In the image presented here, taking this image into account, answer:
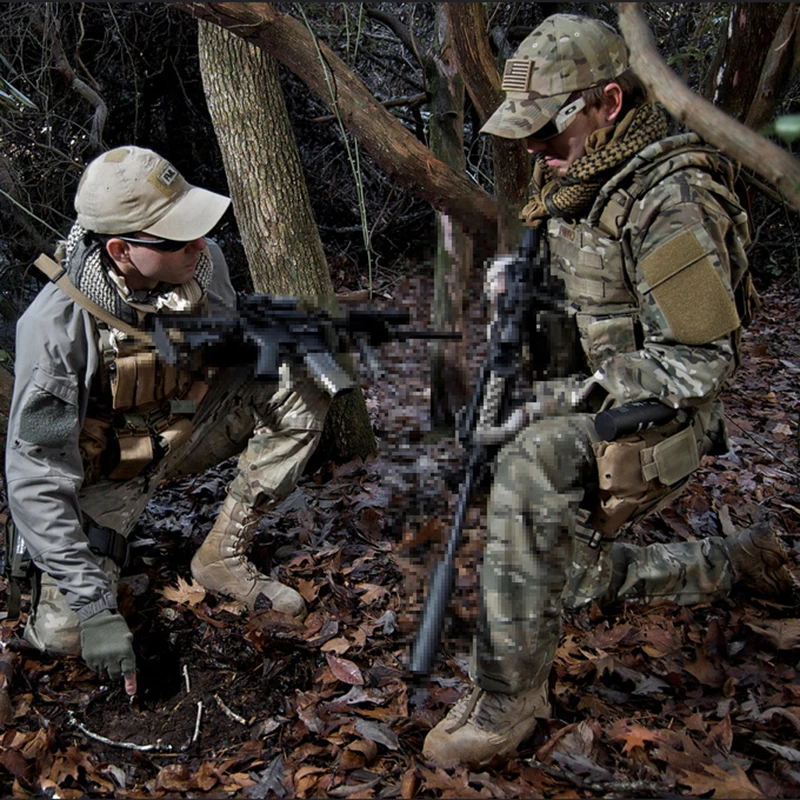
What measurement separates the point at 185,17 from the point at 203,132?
39.2 inches

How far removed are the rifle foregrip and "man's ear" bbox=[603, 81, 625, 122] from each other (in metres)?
1.72

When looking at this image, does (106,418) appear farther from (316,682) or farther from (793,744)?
(793,744)

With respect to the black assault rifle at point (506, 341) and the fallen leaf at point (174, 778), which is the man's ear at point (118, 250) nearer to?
the black assault rifle at point (506, 341)

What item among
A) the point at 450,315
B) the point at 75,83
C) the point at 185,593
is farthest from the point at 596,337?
the point at 75,83

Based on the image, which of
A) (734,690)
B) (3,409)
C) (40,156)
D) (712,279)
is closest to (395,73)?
(40,156)

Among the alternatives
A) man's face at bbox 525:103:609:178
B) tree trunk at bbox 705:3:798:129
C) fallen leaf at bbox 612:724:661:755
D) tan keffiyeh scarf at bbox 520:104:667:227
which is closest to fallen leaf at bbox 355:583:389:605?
fallen leaf at bbox 612:724:661:755

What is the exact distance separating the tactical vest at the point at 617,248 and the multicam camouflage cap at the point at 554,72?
13.6 inches

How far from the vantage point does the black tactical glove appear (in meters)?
2.71

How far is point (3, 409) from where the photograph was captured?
13.1ft

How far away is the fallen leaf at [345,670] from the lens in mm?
2947

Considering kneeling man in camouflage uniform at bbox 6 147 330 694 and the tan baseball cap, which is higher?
the tan baseball cap

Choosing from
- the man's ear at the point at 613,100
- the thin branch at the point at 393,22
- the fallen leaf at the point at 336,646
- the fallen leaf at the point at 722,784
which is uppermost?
the thin branch at the point at 393,22

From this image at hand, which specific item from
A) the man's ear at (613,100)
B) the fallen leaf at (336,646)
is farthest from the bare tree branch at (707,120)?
the fallen leaf at (336,646)

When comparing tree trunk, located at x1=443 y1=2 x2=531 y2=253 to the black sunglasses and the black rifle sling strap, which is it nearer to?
the black sunglasses
